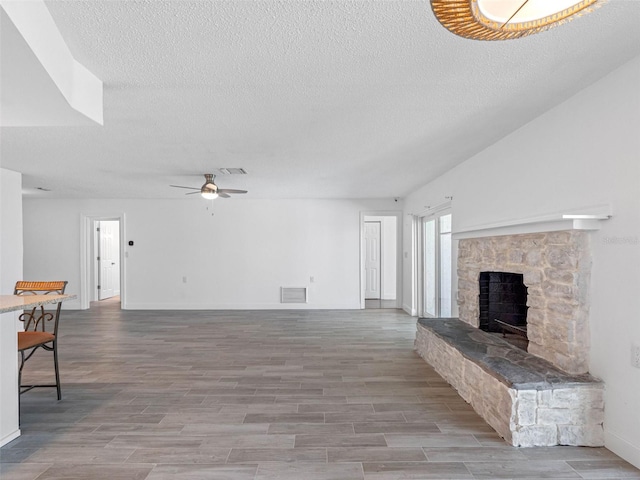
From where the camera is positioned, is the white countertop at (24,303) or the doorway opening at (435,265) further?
the doorway opening at (435,265)

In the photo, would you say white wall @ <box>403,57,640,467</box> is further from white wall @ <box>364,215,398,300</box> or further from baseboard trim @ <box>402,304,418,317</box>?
white wall @ <box>364,215,398,300</box>

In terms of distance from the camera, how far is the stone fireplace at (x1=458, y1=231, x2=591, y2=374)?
8.41 feet

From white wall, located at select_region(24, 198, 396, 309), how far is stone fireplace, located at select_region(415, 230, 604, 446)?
441cm

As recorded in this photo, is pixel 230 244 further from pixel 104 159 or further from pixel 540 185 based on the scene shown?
pixel 540 185

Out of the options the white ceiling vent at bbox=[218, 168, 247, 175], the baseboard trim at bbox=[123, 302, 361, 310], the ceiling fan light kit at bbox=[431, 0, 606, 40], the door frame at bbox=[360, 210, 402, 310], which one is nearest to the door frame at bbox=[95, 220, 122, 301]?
the baseboard trim at bbox=[123, 302, 361, 310]

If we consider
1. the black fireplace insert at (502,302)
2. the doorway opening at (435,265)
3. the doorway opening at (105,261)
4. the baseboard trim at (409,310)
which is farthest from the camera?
the doorway opening at (105,261)

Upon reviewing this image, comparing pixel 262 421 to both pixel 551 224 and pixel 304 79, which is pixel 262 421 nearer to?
pixel 304 79

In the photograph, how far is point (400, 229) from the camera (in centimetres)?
803

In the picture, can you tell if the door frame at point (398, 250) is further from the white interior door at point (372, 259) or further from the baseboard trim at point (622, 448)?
the baseboard trim at point (622, 448)

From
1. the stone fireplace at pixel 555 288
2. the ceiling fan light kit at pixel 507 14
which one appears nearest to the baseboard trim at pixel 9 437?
the ceiling fan light kit at pixel 507 14

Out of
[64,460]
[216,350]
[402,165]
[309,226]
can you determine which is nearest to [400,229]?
Result: [309,226]

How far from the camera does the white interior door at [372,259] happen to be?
9.56m

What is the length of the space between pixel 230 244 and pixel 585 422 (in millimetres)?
6718

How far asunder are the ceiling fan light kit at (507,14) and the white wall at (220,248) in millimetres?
6887
